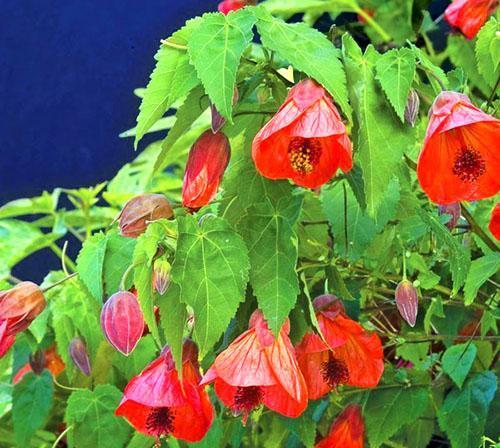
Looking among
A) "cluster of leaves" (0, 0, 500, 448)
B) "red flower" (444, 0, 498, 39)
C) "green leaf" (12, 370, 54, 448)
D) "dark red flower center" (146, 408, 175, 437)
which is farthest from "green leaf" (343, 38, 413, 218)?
"green leaf" (12, 370, 54, 448)

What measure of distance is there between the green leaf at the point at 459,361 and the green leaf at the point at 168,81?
0.33 m

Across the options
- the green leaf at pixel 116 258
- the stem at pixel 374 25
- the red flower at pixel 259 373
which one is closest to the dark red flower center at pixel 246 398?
the red flower at pixel 259 373

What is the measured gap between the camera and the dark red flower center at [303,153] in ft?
2.27

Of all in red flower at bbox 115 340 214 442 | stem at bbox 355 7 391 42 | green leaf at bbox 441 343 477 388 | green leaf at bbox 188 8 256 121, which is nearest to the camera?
green leaf at bbox 188 8 256 121

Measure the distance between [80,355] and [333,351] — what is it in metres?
0.25

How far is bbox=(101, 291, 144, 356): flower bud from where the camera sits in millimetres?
708

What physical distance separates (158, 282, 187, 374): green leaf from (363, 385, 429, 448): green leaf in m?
0.24

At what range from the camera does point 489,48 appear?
31.1 inches

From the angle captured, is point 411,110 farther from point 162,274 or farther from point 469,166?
point 162,274

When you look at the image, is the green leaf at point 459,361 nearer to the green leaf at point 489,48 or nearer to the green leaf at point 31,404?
the green leaf at point 489,48

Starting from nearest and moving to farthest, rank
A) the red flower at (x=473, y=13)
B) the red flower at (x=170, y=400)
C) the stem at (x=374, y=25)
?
the red flower at (x=170, y=400) → the red flower at (x=473, y=13) → the stem at (x=374, y=25)

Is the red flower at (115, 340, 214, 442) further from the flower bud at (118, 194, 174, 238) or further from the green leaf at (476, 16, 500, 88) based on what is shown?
the green leaf at (476, 16, 500, 88)

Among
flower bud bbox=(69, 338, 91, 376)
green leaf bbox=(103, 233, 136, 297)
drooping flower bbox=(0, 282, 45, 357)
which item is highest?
green leaf bbox=(103, 233, 136, 297)

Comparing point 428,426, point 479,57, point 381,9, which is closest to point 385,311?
point 428,426
